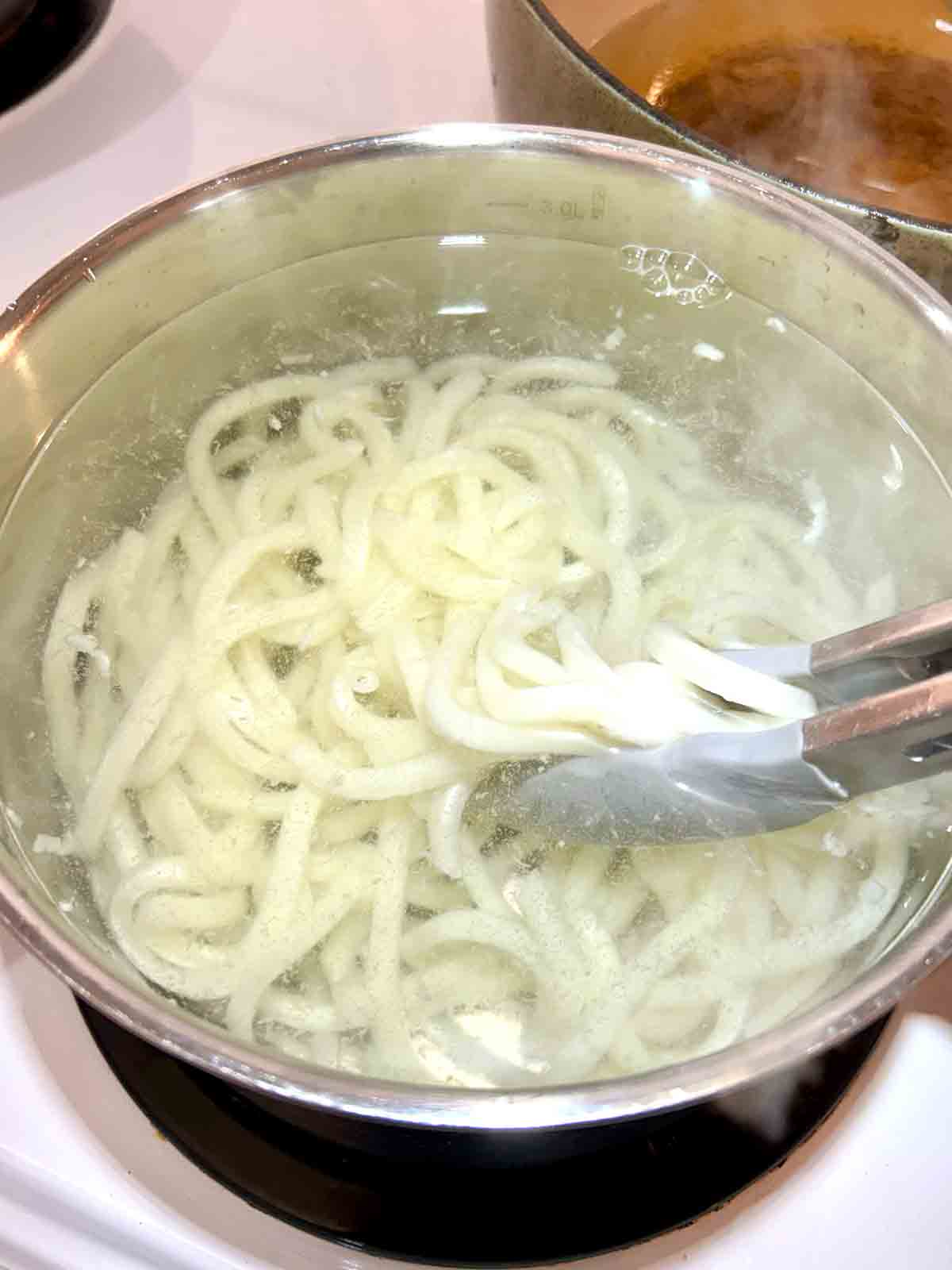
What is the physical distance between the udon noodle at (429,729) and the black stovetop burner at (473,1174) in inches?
3.3

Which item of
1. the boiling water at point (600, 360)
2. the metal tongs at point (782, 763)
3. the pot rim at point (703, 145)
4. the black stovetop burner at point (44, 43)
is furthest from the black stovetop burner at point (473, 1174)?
the black stovetop burner at point (44, 43)

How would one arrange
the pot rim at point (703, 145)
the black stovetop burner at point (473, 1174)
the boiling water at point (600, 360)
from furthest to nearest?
the boiling water at point (600, 360), the pot rim at point (703, 145), the black stovetop burner at point (473, 1174)

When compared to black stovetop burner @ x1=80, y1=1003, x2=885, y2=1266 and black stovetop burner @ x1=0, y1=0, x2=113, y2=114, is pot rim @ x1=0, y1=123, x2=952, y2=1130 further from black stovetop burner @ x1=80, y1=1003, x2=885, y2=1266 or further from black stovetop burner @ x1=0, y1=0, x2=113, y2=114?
black stovetop burner @ x1=0, y1=0, x2=113, y2=114

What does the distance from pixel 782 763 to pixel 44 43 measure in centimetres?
139

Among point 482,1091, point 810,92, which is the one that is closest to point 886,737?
point 482,1091

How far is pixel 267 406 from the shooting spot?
4.07 feet

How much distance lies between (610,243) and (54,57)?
86cm

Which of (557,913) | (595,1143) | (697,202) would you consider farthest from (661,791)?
(697,202)

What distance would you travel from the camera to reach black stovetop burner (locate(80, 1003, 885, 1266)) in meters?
0.91

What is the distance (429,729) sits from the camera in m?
1.03

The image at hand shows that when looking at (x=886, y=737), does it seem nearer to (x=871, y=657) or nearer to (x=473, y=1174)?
(x=871, y=657)

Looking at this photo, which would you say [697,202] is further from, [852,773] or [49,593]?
[49,593]

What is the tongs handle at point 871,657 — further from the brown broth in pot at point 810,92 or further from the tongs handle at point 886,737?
the brown broth in pot at point 810,92

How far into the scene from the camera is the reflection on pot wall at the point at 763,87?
106cm
